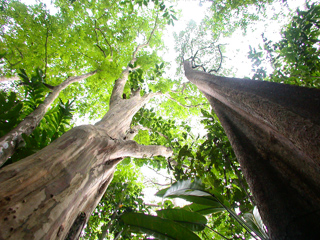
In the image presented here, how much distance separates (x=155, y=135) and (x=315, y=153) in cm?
490

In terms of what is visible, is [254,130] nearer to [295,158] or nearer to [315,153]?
[295,158]

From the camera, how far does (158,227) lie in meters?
1.20

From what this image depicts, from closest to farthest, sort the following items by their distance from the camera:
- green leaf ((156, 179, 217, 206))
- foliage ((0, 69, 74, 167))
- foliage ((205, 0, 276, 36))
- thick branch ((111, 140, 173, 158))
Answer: green leaf ((156, 179, 217, 206)) → foliage ((0, 69, 74, 167)) → thick branch ((111, 140, 173, 158)) → foliage ((205, 0, 276, 36))

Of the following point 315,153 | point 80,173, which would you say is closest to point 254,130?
point 315,153

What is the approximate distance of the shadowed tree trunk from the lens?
2.76 ft

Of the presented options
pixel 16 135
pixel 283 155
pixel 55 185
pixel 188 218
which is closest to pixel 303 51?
pixel 283 155

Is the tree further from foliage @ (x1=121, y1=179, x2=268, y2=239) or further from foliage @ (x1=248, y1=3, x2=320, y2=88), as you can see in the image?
foliage @ (x1=248, y1=3, x2=320, y2=88)

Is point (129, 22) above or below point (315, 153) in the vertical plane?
above

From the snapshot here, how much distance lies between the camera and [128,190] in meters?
4.27

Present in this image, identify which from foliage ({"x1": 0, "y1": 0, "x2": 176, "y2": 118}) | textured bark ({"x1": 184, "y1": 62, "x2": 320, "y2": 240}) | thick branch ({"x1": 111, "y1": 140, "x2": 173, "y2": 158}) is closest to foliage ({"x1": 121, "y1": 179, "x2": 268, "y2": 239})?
textured bark ({"x1": 184, "y1": 62, "x2": 320, "y2": 240})

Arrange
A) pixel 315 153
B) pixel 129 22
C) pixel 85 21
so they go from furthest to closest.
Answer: pixel 129 22 → pixel 85 21 → pixel 315 153

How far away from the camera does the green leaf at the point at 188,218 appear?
1410 millimetres

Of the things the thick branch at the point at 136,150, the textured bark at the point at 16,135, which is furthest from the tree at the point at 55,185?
the textured bark at the point at 16,135

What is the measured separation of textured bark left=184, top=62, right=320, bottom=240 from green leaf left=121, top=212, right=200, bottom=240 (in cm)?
58
